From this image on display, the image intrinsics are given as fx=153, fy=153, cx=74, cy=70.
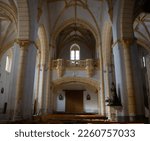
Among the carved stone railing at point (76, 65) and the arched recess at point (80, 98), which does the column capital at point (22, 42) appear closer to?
the carved stone railing at point (76, 65)

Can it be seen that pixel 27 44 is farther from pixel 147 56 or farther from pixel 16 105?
pixel 147 56

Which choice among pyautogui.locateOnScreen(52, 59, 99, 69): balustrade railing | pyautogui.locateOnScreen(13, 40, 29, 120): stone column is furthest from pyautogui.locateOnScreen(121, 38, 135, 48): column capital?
pyautogui.locateOnScreen(52, 59, 99, 69): balustrade railing

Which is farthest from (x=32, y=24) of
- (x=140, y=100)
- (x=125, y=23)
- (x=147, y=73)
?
(x=147, y=73)

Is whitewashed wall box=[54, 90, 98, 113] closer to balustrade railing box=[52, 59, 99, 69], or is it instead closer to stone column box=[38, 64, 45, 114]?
balustrade railing box=[52, 59, 99, 69]

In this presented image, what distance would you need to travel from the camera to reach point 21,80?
756 cm

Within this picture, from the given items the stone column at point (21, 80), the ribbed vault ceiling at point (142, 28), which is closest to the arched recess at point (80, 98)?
the ribbed vault ceiling at point (142, 28)

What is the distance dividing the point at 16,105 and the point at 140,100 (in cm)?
585

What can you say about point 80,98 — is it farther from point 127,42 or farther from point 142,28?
point 127,42

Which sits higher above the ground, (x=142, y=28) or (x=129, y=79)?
(x=142, y=28)

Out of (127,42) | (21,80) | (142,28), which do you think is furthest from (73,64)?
(21,80)

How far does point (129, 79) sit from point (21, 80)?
5292 millimetres

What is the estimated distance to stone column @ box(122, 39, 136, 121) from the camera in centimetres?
705

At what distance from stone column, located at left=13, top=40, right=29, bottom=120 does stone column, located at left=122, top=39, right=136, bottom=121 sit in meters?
5.07

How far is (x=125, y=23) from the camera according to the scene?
8.20m
